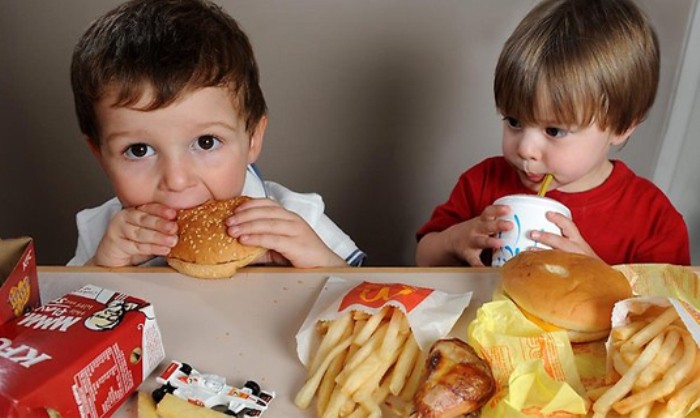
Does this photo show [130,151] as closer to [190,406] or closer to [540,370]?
[190,406]

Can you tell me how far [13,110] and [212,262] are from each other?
126 cm

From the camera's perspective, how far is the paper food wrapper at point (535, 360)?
0.80 meters

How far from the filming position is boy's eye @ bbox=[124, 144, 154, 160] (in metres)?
1.21

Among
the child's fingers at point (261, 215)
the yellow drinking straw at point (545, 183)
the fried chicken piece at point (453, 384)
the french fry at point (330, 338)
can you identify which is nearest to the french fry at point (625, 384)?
the fried chicken piece at point (453, 384)

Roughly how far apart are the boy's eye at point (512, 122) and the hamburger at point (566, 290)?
0.48 metres

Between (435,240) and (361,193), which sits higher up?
(435,240)

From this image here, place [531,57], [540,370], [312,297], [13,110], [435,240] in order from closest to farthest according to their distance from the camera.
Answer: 1. [540,370]
2. [312,297]
3. [531,57]
4. [435,240]
5. [13,110]

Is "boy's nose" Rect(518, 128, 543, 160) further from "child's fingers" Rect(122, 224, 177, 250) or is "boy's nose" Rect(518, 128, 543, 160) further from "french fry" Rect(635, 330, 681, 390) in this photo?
"child's fingers" Rect(122, 224, 177, 250)

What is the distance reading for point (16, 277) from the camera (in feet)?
2.82

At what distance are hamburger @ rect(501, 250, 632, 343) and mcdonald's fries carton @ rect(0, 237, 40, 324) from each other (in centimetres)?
68

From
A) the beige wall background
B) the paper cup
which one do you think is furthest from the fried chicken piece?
the beige wall background

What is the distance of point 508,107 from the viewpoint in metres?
1.45

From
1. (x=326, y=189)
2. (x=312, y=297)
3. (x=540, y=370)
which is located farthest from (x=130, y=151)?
(x=326, y=189)

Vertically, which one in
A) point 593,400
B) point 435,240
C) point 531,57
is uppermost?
point 531,57
